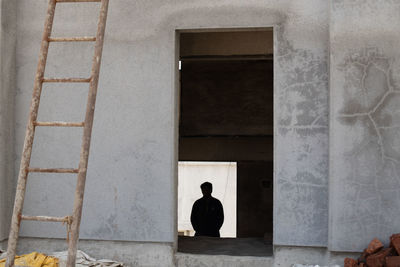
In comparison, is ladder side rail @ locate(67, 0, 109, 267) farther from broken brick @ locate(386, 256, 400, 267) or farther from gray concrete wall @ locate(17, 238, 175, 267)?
broken brick @ locate(386, 256, 400, 267)

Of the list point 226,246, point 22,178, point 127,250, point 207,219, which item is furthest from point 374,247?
point 207,219

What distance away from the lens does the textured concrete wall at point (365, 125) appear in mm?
5012

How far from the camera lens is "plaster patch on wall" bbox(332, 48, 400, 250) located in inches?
197

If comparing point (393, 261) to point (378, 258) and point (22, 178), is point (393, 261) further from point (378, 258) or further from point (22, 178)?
point (22, 178)

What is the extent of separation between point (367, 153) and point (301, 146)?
23.6 inches

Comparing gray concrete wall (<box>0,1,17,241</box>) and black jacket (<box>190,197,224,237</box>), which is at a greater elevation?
gray concrete wall (<box>0,1,17,241</box>)

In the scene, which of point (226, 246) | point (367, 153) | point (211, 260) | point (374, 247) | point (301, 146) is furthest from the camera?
point (226, 246)

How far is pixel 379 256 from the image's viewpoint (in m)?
4.70

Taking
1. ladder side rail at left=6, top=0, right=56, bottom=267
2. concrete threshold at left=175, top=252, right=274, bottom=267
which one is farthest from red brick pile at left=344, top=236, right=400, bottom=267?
ladder side rail at left=6, top=0, right=56, bottom=267

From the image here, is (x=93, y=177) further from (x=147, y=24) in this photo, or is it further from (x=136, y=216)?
(x=147, y=24)

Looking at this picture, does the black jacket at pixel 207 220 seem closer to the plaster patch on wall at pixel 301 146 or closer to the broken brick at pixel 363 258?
the plaster patch on wall at pixel 301 146

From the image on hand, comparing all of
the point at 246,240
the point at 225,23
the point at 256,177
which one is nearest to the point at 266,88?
the point at 256,177

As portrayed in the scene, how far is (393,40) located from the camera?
5.03 m

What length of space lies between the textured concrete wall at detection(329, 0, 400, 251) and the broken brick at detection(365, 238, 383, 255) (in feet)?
0.51
